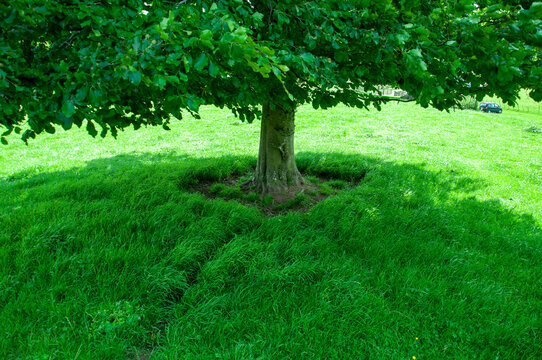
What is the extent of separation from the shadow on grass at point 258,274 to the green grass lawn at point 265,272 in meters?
0.02

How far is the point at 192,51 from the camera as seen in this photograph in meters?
2.16

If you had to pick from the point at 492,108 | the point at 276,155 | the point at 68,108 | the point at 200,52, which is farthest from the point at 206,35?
the point at 492,108

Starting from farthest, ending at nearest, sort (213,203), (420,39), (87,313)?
1. (213,203)
2. (87,313)
3. (420,39)

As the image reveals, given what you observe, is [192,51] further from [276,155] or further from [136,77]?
[276,155]

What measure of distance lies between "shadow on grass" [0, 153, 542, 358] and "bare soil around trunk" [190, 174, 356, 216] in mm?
658

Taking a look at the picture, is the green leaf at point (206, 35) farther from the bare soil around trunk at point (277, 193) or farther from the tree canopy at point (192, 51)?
the bare soil around trunk at point (277, 193)

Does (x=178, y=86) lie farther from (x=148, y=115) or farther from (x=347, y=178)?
(x=347, y=178)

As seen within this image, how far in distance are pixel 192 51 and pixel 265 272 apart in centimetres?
230

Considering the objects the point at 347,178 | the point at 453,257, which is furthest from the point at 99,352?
the point at 347,178

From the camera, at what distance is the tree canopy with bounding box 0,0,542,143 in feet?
6.55

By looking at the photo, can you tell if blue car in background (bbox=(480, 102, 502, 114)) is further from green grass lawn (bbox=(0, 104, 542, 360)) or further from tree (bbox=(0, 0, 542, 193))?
tree (bbox=(0, 0, 542, 193))

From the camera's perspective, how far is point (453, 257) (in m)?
3.84

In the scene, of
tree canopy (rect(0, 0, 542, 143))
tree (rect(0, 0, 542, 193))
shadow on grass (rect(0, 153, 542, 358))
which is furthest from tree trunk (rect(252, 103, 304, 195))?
tree canopy (rect(0, 0, 542, 143))

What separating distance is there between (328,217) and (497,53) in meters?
2.81
